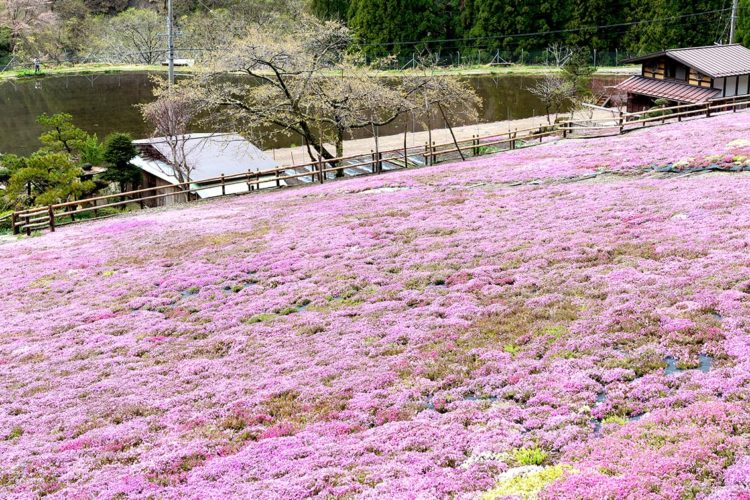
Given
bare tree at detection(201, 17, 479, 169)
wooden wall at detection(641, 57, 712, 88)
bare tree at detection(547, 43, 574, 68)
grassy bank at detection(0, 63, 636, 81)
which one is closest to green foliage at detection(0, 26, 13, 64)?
grassy bank at detection(0, 63, 636, 81)

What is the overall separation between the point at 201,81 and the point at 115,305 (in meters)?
22.7

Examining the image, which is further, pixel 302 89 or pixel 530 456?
pixel 302 89

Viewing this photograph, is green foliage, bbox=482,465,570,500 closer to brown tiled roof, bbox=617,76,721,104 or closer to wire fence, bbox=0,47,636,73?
brown tiled roof, bbox=617,76,721,104

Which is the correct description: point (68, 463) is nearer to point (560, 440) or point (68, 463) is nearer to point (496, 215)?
point (560, 440)

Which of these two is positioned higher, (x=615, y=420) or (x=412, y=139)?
(x=412, y=139)

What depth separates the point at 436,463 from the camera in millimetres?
9242

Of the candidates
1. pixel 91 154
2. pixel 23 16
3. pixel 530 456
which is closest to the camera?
pixel 530 456

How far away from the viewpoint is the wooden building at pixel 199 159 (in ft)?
135

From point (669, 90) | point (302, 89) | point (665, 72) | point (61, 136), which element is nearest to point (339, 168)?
point (302, 89)

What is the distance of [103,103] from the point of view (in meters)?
75.2

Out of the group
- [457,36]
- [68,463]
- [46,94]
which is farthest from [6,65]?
[68,463]

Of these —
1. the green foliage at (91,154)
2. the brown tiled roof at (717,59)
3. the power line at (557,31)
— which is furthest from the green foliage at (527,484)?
the power line at (557,31)

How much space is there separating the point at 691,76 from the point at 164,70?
70.6 m

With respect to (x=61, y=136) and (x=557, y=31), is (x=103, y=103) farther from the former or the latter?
(x=557, y=31)
